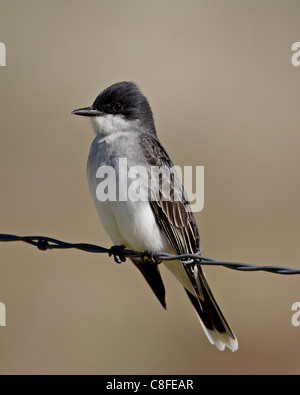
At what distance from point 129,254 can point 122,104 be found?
146 centimetres

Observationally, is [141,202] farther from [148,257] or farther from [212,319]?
[212,319]

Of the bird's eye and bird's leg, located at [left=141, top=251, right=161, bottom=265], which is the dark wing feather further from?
the bird's eye

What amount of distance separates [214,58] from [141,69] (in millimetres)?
1537

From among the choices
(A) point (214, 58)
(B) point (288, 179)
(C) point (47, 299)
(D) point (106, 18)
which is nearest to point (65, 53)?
(D) point (106, 18)

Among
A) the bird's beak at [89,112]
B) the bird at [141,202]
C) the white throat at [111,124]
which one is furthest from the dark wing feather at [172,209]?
the bird's beak at [89,112]

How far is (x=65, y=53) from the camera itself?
48.6ft

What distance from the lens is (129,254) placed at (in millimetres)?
5461

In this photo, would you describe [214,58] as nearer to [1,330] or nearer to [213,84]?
[213,84]

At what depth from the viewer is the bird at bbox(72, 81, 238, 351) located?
5.46 m

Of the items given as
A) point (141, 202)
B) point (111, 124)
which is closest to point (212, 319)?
point (141, 202)

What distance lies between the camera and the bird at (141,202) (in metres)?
5.46

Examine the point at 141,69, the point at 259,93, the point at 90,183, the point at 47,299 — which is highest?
the point at 141,69

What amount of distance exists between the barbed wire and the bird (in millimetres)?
143

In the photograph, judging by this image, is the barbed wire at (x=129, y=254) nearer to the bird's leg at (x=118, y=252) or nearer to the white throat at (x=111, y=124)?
the bird's leg at (x=118, y=252)
